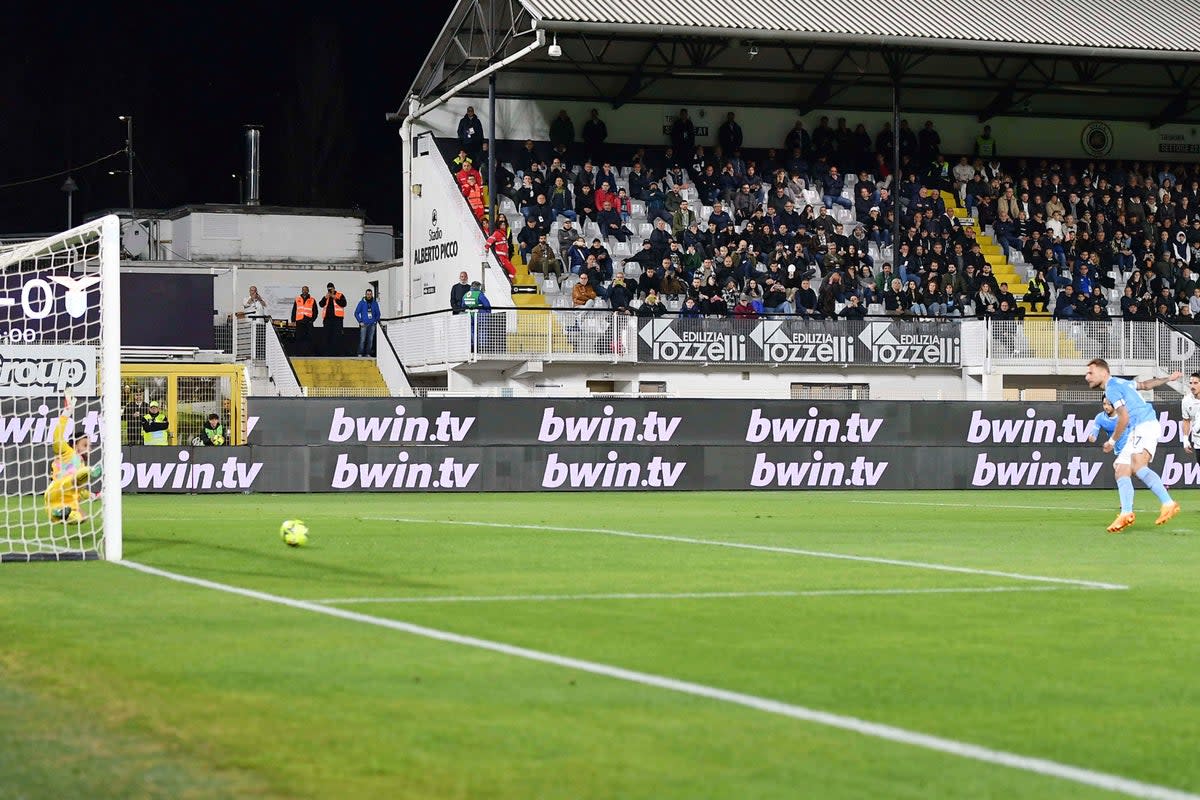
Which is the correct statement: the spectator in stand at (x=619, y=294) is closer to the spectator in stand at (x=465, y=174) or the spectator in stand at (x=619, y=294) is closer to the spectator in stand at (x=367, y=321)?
the spectator in stand at (x=465, y=174)

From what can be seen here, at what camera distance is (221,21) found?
74.8 m

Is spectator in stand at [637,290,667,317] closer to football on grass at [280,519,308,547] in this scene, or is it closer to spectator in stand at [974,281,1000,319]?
spectator in stand at [974,281,1000,319]

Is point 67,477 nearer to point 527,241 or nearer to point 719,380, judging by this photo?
point 719,380

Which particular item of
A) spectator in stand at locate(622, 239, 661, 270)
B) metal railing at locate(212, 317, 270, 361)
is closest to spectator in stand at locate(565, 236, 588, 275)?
spectator in stand at locate(622, 239, 661, 270)

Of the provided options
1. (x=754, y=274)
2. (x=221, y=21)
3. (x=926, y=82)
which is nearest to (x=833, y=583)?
(x=754, y=274)

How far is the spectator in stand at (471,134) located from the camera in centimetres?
4541

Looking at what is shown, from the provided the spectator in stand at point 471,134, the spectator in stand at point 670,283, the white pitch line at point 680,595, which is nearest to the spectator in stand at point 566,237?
the spectator in stand at point 670,283

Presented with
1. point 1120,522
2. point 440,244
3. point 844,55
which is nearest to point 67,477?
point 1120,522

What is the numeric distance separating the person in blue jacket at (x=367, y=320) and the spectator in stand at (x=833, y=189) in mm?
11815

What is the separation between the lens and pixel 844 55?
46.9 m

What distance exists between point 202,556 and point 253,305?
29.1 meters

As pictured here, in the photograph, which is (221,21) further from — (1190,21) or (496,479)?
(496,479)

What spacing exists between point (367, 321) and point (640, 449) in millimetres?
12443

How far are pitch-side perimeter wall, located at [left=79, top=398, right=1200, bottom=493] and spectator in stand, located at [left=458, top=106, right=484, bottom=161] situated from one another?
14.4m
